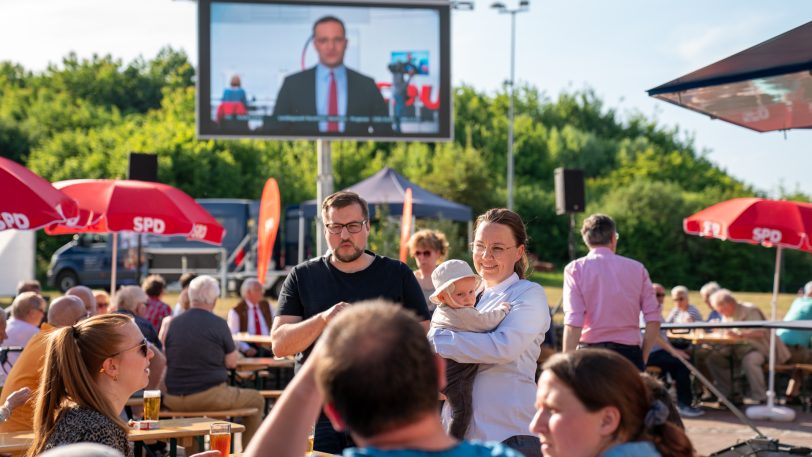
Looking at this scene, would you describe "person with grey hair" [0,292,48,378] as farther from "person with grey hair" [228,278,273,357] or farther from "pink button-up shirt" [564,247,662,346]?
"pink button-up shirt" [564,247,662,346]

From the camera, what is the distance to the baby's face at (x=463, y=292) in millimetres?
3848

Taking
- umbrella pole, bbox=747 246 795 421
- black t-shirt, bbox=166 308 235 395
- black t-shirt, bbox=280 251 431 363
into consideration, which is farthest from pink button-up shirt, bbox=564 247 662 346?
umbrella pole, bbox=747 246 795 421

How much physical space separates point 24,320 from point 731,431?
611 centimetres

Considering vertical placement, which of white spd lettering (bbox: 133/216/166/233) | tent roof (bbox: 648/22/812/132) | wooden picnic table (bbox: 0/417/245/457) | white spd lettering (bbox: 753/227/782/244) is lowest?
wooden picnic table (bbox: 0/417/245/457)

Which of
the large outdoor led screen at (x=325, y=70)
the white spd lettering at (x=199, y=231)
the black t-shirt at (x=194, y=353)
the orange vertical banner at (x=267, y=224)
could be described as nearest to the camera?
the black t-shirt at (x=194, y=353)

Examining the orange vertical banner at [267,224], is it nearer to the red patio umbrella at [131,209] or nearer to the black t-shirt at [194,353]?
the red patio umbrella at [131,209]

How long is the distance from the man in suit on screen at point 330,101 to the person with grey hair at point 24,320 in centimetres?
919

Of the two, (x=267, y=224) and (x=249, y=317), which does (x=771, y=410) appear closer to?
(x=249, y=317)

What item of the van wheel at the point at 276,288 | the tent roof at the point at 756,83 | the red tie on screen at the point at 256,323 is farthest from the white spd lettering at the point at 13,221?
the van wheel at the point at 276,288

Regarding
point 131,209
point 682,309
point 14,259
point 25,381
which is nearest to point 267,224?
point 131,209

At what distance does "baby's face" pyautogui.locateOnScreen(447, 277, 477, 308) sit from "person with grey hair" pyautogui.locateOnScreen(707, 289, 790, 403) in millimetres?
8105

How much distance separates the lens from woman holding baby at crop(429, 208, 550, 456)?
3676 mm

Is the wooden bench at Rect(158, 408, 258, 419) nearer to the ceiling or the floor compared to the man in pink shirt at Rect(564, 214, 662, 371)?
nearer to the floor

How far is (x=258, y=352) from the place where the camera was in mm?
11500
